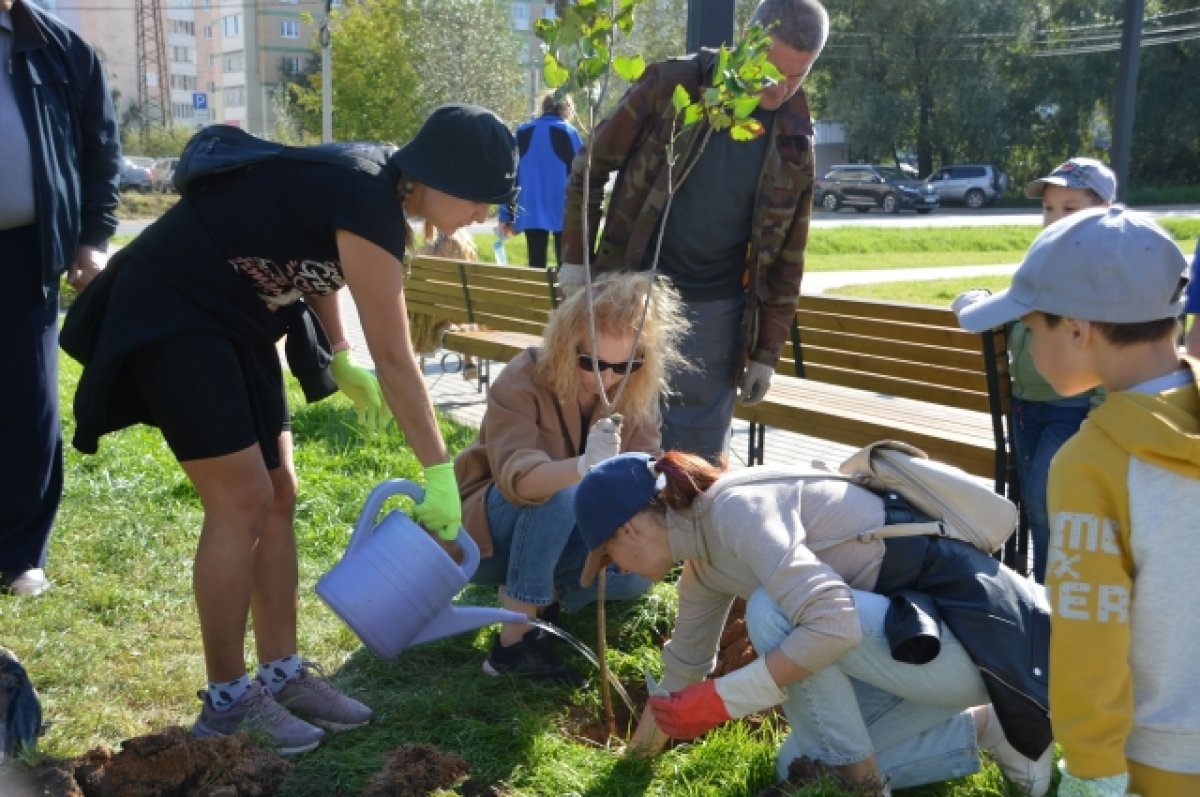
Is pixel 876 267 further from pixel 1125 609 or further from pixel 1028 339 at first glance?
pixel 1125 609

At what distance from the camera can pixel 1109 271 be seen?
6.32ft

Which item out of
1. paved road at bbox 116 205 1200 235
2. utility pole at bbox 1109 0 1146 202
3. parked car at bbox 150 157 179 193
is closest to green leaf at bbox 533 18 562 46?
utility pole at bbox 1109 0 1146 202

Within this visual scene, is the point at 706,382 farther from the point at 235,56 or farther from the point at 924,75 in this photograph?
the point at 235,56

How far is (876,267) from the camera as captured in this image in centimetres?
1769

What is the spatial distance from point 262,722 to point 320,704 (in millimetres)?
209

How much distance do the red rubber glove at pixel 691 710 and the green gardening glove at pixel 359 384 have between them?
118 cm

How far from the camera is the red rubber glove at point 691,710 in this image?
2.53 m

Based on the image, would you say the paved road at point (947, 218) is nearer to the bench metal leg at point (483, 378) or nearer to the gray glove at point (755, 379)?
the bench metal leg at point (483, 378)

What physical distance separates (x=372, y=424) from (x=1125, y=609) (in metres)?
2.07

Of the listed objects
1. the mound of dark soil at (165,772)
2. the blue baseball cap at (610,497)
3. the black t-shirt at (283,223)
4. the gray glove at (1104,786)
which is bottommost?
the mound of dark soil at (165,772)

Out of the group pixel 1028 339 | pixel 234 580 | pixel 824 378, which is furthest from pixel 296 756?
pixel 824 378

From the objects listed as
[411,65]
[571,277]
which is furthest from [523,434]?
[411,65]

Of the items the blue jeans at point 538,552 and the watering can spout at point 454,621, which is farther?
the blue jeans at point 538,552

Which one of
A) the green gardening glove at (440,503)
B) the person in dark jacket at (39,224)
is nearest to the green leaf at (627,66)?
the green gardening glove at (440,503)
